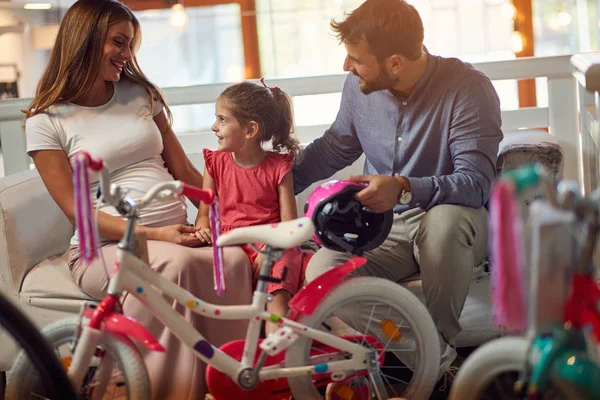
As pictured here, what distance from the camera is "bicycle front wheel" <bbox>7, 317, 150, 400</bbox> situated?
1495mm

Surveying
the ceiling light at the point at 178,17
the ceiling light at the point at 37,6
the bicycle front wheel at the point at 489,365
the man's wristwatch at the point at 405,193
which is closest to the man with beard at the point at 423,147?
the man's wristwatch at the point at 405,193

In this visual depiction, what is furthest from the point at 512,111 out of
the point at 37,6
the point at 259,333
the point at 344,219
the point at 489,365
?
the point at 37,6

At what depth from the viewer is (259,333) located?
5.23 ft

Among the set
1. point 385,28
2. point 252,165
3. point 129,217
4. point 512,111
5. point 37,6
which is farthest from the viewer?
point 37,6

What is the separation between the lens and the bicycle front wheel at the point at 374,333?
165 cm

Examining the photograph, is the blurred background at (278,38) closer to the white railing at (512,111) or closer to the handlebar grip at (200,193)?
the white railing at (512,111)

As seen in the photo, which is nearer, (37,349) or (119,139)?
(37,349)

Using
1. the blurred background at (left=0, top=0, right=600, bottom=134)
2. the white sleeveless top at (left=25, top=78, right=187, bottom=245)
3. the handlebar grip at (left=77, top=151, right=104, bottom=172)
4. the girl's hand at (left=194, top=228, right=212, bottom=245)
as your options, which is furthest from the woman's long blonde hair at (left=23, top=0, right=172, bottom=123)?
the blurred background at (left=0, top=0, right=600, bottom=134)

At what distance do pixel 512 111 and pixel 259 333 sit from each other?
4.33 ft

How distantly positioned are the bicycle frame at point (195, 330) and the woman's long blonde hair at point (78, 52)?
662 millimetres

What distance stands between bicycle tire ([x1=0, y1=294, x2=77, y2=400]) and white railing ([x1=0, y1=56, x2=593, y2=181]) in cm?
127

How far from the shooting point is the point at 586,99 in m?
2.39

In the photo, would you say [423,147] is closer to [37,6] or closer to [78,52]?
[78,52]

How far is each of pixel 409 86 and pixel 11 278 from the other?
1.10 m
